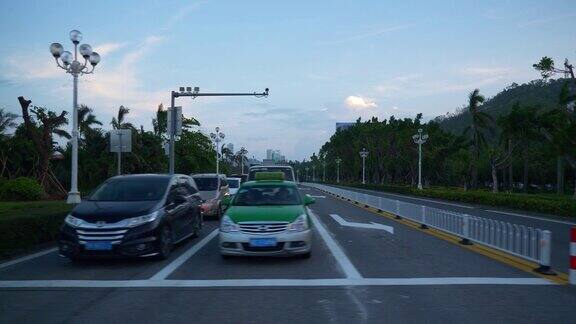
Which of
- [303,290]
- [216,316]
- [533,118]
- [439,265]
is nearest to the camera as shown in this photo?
[216,316]

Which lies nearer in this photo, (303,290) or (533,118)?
(303,290)

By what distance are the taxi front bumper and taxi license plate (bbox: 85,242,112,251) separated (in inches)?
83.9

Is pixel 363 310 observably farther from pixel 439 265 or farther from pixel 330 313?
pixel 439 265

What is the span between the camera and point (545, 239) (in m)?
9.63

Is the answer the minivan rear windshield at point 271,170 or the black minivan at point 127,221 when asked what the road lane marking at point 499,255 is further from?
the black minivan at point 127,221

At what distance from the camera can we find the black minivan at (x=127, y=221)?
10227mm

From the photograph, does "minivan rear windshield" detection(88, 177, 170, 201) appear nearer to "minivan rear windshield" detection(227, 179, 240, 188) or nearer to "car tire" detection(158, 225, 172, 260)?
"car tire" detection(158, 225, 172, 260)

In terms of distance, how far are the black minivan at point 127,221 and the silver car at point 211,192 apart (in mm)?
7894

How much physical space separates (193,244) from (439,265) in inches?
252

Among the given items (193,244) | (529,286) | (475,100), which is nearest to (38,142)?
(193,244)

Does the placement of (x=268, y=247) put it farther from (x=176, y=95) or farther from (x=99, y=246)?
(x=176, y=95)

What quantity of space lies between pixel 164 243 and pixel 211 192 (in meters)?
10.1

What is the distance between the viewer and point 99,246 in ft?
33.3

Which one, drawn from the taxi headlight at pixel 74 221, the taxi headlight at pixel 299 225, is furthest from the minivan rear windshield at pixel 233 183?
the taxi headlight at pixel 74 221
